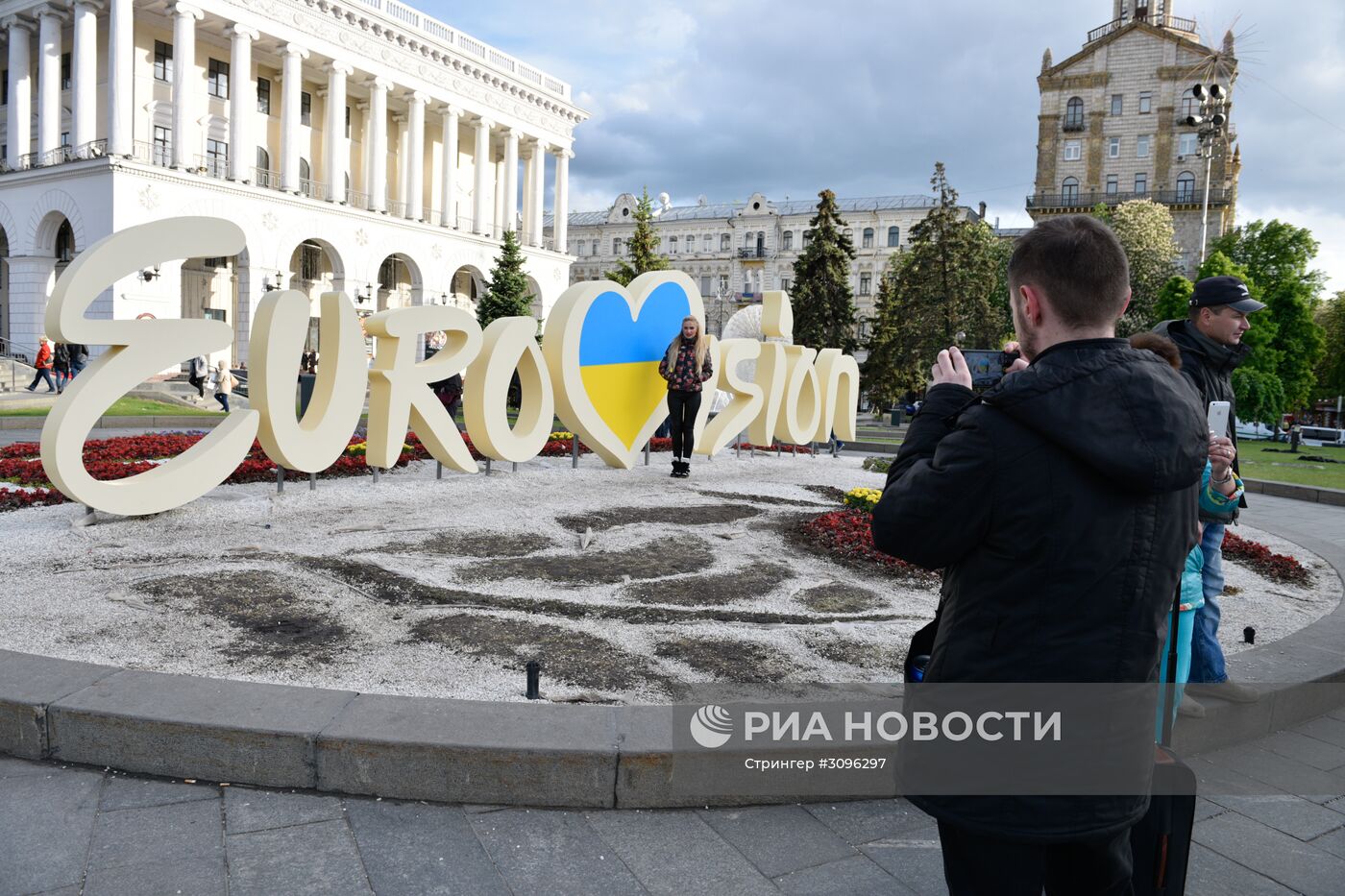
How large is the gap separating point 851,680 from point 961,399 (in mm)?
2753

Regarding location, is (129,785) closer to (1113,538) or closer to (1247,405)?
(1113,538)

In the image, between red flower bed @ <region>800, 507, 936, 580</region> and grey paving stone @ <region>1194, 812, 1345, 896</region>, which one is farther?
red flower bed @ <region>800, 507, 936, 580</region>

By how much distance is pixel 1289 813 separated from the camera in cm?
362

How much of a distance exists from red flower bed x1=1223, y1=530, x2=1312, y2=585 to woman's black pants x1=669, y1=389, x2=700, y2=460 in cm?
649

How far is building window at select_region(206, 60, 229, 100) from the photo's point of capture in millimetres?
44469

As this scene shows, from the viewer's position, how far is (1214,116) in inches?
1158

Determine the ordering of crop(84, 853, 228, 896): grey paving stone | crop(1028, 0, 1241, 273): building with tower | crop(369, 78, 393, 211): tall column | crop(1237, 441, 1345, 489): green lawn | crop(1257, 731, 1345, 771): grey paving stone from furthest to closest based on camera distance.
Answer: crop(1028, 0, 1241, 273): building with tower → crop(369, 78, 393, 211): tall column → crop(1237, 441, 1345, 489): green lawn → crop(1257, 731, 1345, 771): grey paving stone → crop(84, 853, 228, 896): grey paving stone

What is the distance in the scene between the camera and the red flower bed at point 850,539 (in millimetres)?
7633

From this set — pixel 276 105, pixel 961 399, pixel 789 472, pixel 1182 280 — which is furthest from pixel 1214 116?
pixel 276 105

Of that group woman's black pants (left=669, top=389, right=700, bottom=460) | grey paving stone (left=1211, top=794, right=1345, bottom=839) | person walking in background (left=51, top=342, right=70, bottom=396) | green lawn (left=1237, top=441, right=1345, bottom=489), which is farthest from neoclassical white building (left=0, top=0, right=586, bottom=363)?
grey paving stone (left=1211, top=794, right=1345, bottom=839)

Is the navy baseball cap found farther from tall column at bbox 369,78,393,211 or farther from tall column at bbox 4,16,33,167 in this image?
tall column at bbox 4,16,33,167

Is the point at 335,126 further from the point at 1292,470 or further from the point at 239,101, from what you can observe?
the point at 1292,470

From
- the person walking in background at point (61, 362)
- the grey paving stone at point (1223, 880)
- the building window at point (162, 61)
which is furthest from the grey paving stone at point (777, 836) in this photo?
the building window at point (162, 61)

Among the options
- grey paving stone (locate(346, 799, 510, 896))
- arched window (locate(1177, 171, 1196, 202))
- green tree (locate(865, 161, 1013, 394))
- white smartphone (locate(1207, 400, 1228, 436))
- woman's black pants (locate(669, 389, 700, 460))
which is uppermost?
arched window (locate(1177, 171, 1196, 202))
